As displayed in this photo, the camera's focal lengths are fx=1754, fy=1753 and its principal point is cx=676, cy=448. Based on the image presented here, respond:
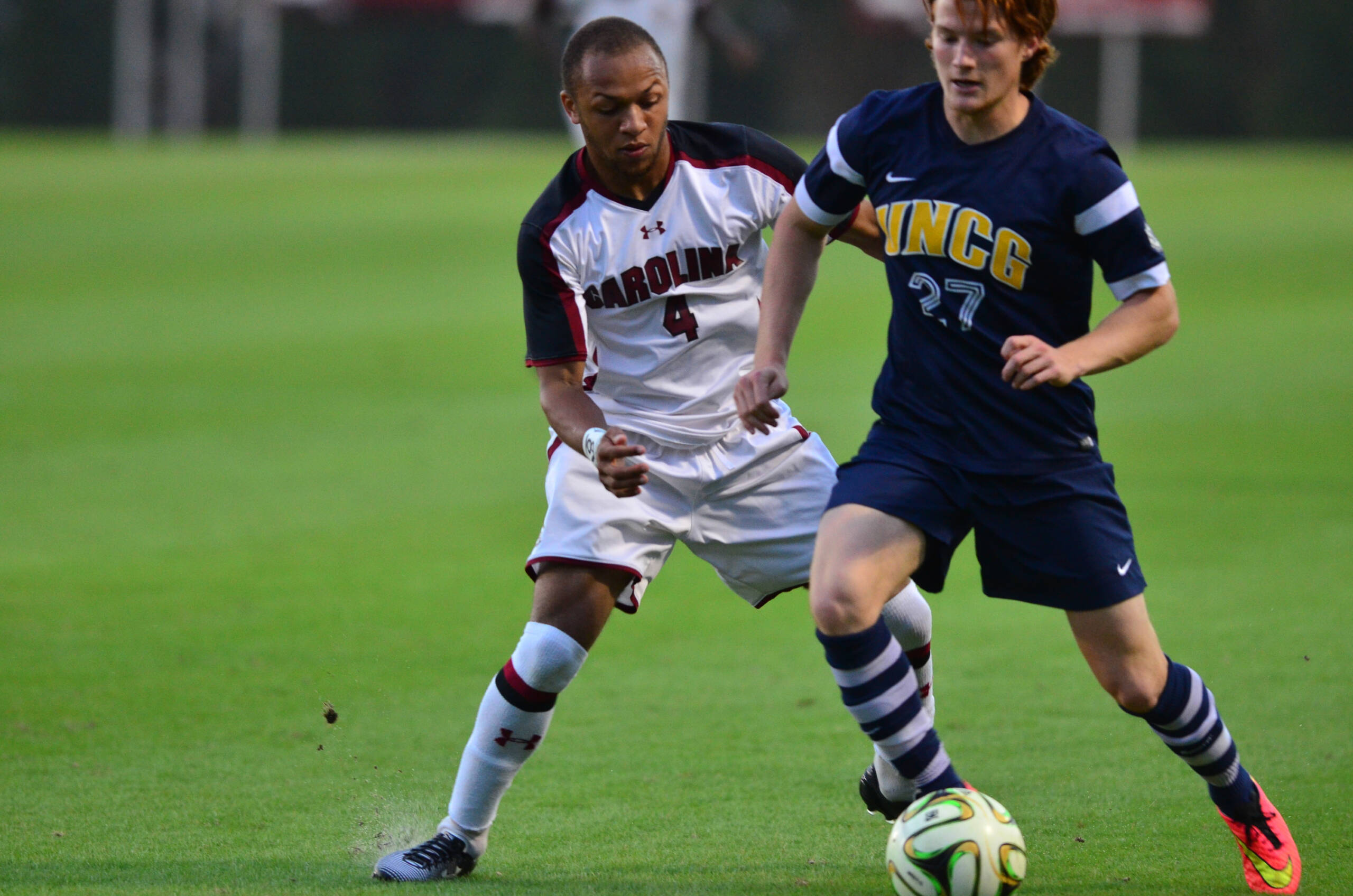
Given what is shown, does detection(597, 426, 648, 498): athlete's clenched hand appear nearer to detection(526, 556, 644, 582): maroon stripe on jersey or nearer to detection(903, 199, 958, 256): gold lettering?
detection(526, 556, 644, 582): maroon stripe on jersey

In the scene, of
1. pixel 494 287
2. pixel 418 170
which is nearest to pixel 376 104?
pixel 418 170

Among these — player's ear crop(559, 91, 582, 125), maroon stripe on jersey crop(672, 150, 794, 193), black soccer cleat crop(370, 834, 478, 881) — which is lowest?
black soccer cleat crop(370, 834, 478, 881)

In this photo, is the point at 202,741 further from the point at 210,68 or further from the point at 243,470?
the point at 210,68

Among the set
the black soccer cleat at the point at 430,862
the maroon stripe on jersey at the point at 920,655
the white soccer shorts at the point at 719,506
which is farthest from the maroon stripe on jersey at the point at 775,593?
the black soccer cleat at the point at 430,862

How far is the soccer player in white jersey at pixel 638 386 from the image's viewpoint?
459 cm

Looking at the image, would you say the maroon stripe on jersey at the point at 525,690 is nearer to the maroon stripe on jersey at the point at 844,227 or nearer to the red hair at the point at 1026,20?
the maroon stripe on jersey at the point at 844,227

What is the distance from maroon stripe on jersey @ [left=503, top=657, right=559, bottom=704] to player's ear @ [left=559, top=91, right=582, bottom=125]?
4.83ft

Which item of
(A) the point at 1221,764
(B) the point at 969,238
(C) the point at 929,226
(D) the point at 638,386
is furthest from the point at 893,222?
(A) the point at 1221,764

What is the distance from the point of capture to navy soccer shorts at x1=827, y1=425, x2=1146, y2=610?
414cm

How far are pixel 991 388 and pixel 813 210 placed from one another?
658 millimetres

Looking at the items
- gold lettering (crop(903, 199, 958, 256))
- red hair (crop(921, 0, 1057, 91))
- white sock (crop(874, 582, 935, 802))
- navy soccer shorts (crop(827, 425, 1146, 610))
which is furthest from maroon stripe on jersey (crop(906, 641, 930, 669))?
red hair (crop(921, 0, 1057, 91))

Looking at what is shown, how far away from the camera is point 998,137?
13.6 feet

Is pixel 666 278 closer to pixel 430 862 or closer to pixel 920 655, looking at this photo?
pixel 920 655

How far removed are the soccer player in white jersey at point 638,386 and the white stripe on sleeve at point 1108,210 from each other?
85 centimetres
